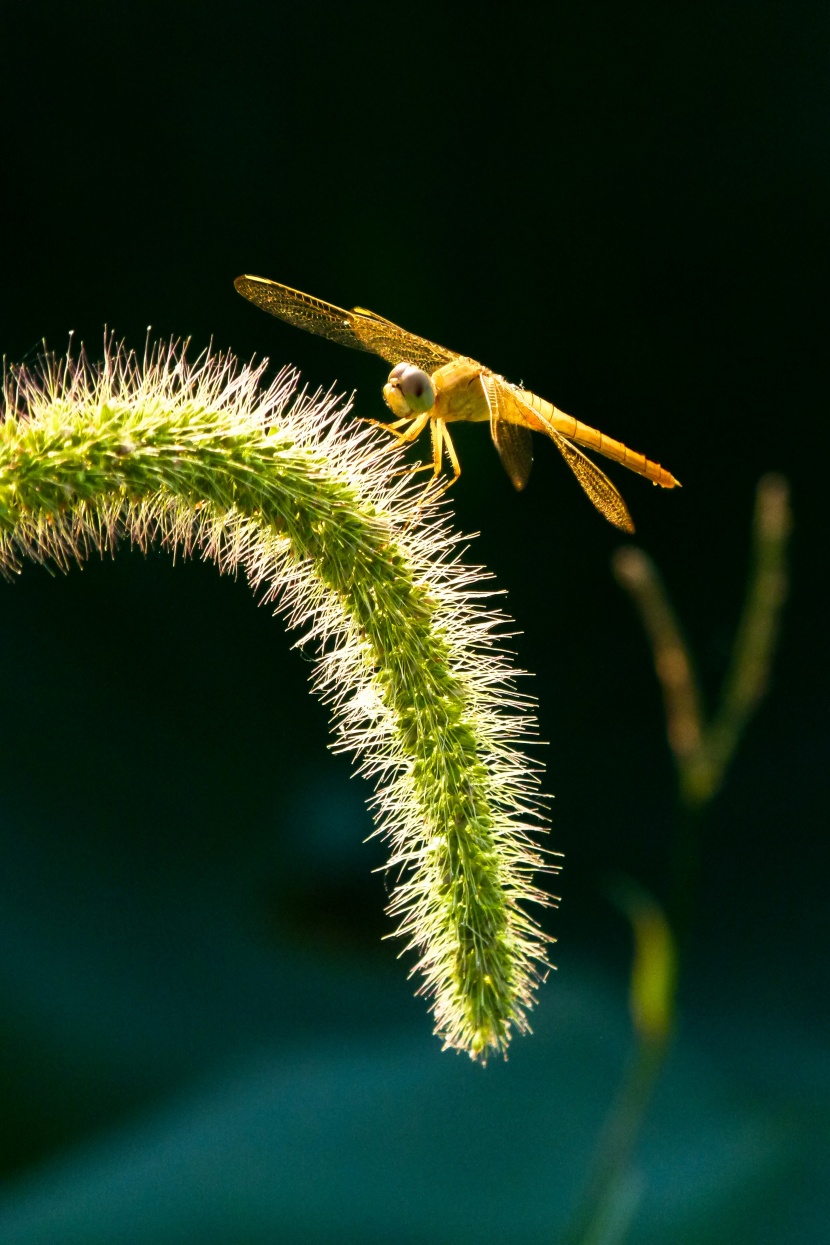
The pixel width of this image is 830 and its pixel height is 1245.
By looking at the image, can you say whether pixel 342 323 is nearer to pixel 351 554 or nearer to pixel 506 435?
pixel 506 435

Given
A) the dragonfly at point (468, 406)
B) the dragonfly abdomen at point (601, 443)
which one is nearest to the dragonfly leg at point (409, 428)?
the dragonfly at point (468, 406)

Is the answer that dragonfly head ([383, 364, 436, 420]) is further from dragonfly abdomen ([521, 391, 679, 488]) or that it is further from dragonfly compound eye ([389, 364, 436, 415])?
dragonfly abdomen ([521, 391, 679, 488])

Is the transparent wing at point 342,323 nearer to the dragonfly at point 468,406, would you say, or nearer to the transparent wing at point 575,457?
the dragonfly at point 468,406

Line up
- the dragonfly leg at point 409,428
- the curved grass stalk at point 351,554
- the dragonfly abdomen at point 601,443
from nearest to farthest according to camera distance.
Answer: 1. the curved grass stalk at point 351,554
2. the dragonfly leg at point 409,428
3. the dragonfly abdomen at point 601,443

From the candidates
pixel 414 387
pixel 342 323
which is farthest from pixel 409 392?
pixel 342 323

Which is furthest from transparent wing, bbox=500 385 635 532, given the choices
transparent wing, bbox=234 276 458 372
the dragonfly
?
transparent wing, bbox=234 276 458 372

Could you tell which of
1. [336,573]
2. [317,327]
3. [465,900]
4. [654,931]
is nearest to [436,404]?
[317,327]
